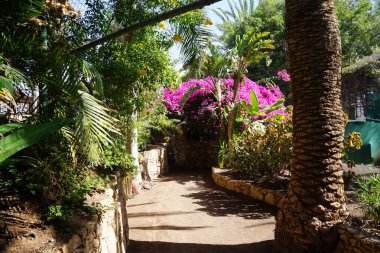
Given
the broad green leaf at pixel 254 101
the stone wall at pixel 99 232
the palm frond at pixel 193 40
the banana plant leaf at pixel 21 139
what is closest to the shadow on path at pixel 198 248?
the stone wall at pixel 99 232

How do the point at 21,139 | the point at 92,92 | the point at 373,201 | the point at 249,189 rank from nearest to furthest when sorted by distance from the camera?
1. the point at 21,139
2. the point at 373,201
3. the point at 92,92
4. the point at 249,189

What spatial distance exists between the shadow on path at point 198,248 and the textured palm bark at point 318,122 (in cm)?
80

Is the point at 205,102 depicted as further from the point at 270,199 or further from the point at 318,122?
the point at 318,122

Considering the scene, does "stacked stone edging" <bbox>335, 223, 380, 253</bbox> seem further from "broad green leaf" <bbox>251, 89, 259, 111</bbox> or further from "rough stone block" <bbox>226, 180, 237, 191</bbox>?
"broad green leaf" <bbox>251, 89, 259, 111</bbox>

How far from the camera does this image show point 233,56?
1002 cm

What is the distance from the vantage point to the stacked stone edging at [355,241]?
315 cm

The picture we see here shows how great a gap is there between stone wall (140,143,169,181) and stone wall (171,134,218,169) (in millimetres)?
702

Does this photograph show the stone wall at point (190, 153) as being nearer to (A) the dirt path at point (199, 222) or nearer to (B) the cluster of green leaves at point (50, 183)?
(A) the dirt path at point (199, 222)

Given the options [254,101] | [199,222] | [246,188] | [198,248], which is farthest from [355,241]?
[254,101]

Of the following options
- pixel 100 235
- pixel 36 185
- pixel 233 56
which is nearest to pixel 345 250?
pixel 100 235

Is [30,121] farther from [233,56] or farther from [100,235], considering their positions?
[233,56]

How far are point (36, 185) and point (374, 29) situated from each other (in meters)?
20.4

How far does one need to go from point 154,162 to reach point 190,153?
2370 mm

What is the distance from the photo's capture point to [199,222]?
19.2 ft
